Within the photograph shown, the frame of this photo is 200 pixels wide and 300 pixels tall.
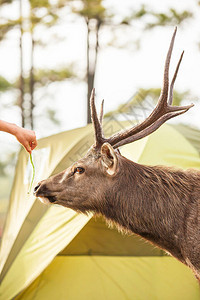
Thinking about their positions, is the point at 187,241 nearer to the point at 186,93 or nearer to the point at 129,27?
the point at 129,27

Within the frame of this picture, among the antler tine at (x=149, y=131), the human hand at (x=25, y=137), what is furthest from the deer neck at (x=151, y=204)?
the human hand at (x=25, y=137)

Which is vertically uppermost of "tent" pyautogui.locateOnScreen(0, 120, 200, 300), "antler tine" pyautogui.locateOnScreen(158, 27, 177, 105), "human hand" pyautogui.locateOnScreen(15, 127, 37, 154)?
"antler tine" pyautogui.locateOnScreen(158, 27, 177, 105)

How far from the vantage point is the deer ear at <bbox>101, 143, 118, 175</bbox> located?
2.74 metres

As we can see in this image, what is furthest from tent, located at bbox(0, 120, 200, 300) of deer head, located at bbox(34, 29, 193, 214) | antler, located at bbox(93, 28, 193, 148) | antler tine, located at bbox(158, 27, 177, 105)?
antler tine, located at bbox(158, 27, 177, 105)

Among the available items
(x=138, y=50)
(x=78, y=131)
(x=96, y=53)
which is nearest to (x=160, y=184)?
(x=78, y=131)

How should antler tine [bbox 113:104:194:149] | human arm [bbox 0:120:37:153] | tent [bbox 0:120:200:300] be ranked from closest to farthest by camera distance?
human arm [bbox 0:120:37:153] → antler tine [bbox 113:104:194:149] → tent [bbox 0:120:200:300]

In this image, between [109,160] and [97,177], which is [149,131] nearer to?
[109,160]

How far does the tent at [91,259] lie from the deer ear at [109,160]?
2.76 ft

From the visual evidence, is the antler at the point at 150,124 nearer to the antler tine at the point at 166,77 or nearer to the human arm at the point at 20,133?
the antler tine at the point at 166,77

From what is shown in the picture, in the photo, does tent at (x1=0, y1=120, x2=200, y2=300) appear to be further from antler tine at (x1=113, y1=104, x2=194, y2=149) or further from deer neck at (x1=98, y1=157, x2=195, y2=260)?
antler tine at (x1=113, y1=104, x2=194, y2=149)

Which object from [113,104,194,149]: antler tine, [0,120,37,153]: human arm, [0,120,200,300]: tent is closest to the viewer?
[0,120,37,153]: human arm

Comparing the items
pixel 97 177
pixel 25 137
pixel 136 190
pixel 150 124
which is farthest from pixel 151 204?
pixel 25 137

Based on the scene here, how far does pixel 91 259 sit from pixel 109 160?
4.07 feet

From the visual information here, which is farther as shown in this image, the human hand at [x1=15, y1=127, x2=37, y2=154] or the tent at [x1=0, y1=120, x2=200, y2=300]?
the tent at [x1=0, y1=120, x2=200, y2=300]
